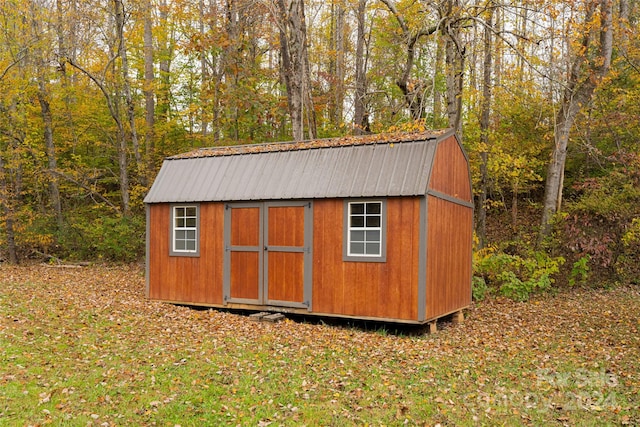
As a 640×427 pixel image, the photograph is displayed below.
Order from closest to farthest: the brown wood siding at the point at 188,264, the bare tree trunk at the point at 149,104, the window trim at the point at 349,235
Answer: the window trim at the point at 349,235 → the brown wood siding at the point at 188,264 → the bare tree trunk at the point at 149,104

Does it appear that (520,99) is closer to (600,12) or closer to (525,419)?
(600,12)

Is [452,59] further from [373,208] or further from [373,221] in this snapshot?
[373,221]

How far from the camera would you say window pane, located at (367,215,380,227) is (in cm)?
977

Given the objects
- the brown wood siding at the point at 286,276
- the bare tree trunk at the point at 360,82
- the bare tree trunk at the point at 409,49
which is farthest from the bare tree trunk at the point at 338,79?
the brown wood siding at the point at 286,276

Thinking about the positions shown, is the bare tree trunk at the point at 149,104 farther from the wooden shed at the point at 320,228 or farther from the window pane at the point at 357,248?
the window pane at the point at 357,248

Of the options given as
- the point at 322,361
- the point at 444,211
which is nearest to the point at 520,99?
the point at 444,211

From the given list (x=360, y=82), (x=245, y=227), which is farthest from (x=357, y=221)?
(x=360, y=82)

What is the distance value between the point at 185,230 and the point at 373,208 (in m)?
4.49

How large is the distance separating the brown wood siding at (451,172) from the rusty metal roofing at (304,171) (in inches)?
15.8

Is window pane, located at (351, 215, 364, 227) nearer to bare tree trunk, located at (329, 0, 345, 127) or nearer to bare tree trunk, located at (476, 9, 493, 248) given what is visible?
bare tree trunk, located at (476, 9, 493, 248)

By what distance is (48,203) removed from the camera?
71.1 ft

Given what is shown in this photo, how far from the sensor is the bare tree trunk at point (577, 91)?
45.2ft

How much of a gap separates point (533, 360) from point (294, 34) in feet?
35.3

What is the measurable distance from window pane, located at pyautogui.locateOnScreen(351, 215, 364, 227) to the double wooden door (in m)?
0.89
